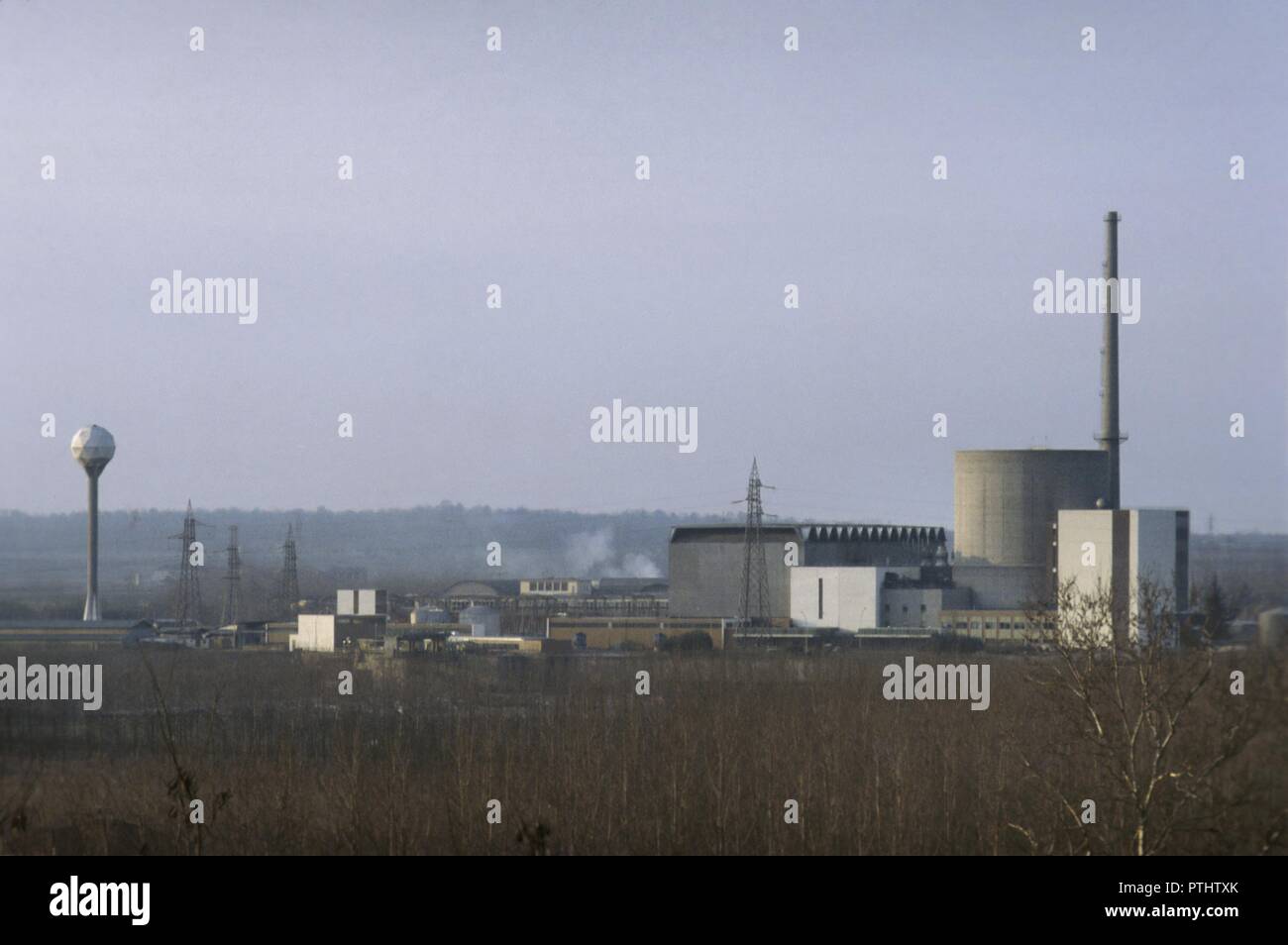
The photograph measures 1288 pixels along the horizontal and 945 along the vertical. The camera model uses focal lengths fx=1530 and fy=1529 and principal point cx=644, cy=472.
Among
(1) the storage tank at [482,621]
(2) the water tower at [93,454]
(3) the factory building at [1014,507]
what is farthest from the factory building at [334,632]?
(3) the factory building at [1014,507]

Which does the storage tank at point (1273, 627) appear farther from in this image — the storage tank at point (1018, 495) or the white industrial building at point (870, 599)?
the white industrial building at point (870, 599)

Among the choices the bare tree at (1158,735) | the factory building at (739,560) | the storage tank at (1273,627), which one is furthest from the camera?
the factory building at (739,560)

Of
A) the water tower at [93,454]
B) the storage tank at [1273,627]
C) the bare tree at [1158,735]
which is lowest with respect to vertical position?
the bare tree at [1158,735]

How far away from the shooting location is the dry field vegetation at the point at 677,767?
44.8 feet

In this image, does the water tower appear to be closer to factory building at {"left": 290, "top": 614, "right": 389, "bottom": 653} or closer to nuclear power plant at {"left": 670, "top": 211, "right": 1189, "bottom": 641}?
factory building at {"left": 290, "top": 614, "right": 389, "bottom": 653}

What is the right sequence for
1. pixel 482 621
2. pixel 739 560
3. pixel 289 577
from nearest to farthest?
1. pixel 739 560
2. pixel 482 621
3. pixel 289 577

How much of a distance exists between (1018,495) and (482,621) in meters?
23.1

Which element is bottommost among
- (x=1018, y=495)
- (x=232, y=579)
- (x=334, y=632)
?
(x=334, y=632)

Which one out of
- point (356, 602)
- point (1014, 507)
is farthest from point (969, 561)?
point (356, 602)

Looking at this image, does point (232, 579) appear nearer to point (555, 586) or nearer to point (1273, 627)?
point (555, 586)

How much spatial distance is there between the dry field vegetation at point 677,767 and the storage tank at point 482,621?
1737 cm

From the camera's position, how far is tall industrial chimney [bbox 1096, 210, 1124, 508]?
5794 centimetres

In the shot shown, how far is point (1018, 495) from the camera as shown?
59688 millimetres
